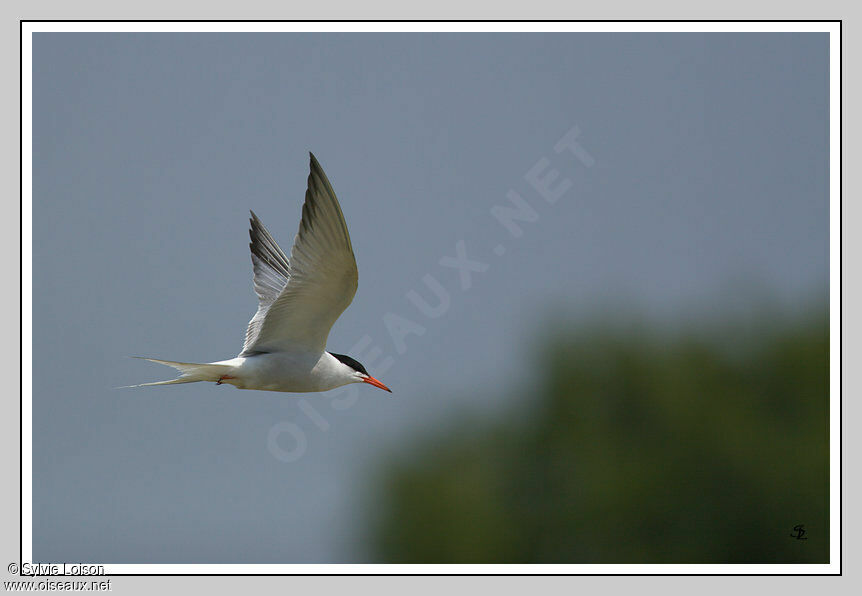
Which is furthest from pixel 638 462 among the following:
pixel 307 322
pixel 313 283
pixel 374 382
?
pixel 313 283

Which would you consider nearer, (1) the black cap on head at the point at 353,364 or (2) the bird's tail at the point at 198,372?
(2) the bird's tail at the point at 198,372

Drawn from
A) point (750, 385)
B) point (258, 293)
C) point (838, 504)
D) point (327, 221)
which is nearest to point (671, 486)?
point (750, 385)

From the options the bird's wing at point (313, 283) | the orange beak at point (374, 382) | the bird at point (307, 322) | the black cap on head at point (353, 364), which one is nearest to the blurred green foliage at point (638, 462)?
the orange beak at point (374, 382)

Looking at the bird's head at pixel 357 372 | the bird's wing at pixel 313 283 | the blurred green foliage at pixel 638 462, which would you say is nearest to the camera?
the bird's wing at pixel 313 283

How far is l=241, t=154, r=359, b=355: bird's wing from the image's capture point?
5051 millimetres

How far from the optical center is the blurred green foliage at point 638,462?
46.8ft

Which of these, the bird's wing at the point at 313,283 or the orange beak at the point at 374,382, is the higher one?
the bird's wing at the point at 313,283

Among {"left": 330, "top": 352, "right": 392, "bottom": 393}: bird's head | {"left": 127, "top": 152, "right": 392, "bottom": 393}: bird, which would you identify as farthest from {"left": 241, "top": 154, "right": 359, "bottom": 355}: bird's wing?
{"left": 330, "top": 352, "right": 392, "bottom": 393}: bird's head

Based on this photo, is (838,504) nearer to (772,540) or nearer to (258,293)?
(258,293)

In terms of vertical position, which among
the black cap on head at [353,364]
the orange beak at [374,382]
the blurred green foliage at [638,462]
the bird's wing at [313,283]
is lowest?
the blurred green foliage at [638,462]

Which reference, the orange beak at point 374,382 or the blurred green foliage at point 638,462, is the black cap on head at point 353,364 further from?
the blurred green foliage at point 638,462

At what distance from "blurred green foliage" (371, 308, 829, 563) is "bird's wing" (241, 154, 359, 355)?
9388mm

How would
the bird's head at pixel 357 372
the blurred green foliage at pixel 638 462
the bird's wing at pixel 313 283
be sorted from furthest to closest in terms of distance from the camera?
the blurred green foliage at pixel 638 462
the bird's head at pixel 357 372
the bird's wing at pixel 313 283

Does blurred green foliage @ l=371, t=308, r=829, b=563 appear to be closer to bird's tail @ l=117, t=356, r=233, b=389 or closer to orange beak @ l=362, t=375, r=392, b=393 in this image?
orange beak @ l=362, t=375, r=392, b=393
